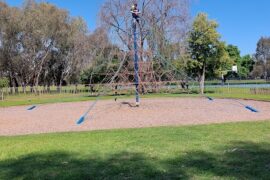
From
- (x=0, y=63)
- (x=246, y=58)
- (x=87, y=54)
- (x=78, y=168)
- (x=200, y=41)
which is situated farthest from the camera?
(x=246, y=58)

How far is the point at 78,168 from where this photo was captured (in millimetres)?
5938

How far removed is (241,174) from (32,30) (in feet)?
146

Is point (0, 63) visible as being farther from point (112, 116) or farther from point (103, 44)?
point (112, 116)

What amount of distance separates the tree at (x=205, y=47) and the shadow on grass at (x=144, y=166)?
32.4 meters

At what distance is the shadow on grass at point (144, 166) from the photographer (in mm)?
5355

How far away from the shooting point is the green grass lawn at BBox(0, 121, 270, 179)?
5496mm

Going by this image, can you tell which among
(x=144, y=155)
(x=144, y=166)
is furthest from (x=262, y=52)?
(x=144, y=166)

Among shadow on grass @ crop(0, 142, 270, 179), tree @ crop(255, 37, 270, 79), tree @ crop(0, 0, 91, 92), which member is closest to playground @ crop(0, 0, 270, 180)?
shadow on grass @ crop(0, 142, 270, 179)

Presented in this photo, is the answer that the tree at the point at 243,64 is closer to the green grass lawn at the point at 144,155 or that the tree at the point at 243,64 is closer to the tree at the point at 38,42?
the tree at the point at 38,42

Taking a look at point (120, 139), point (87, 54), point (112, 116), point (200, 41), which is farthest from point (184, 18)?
point (120, 139)

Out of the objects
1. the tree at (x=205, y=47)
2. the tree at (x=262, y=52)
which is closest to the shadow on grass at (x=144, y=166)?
the tree at (x=205, y=47)

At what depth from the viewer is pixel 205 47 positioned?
1544 inches

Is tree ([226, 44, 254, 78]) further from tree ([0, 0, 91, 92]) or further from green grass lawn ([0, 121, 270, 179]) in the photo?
green grass lawn ([0, 121, 270, 179])

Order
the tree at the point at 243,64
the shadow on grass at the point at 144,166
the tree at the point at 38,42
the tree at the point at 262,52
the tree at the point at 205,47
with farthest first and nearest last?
1. the tree at the point at 262,52
2. the tree at the point at 243,64
3. the tree at the point at 38,42
4. the tree at the point at 205,47
5. the shadow on grass at the point at 144,166
